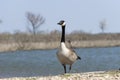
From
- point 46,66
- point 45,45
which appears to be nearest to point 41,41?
point 45,45

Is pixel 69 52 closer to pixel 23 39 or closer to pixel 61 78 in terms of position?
pixel 61 78

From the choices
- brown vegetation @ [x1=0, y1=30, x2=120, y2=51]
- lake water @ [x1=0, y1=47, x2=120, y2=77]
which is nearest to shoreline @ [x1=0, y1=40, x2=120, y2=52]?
brown vegetation @ [x1=0, y1=30, x2=120, y2=51]

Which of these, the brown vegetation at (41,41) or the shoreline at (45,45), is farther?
the brown vegetation at (41,41)

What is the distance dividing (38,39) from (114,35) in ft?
43.2

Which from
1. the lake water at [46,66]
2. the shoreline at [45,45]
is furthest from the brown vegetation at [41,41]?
the lake water at [46,66]

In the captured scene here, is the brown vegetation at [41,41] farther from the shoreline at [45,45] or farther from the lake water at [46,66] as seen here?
the lake water at [46,66]

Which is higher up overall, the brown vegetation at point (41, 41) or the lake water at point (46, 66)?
the lake water at point (46, 66)

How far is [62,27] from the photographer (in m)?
11.3

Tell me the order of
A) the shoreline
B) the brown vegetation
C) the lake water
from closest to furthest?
1. the lake water
2. the shoreline
3. the brown vegetation

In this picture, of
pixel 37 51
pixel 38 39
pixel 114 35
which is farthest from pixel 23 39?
pixel 114 35

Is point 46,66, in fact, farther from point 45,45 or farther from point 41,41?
point 41,41

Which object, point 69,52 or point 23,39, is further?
point 23,39

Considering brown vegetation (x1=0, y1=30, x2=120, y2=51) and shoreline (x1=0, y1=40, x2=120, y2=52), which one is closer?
shoreline (x1=0, y1=40, x2=120, y2=52)

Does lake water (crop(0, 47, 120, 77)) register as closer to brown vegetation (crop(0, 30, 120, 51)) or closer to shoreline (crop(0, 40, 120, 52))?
shoreline (crop(0, 40, 120, 52))
